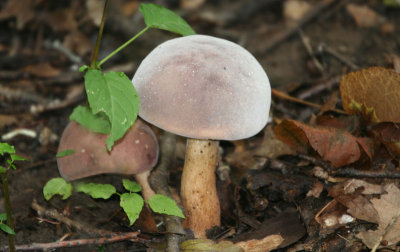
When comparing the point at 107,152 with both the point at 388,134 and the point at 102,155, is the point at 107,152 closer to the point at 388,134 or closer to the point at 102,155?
the point at 102,155

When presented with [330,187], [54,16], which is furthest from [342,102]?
[54,16]

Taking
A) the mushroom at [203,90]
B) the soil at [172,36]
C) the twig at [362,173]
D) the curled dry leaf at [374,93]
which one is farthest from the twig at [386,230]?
the mushroom at [203,90]

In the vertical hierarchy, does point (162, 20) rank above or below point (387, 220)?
above

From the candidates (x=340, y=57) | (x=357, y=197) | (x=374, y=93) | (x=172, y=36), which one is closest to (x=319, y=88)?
(x=340, y=57)

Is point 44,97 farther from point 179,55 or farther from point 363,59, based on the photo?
point 363,59

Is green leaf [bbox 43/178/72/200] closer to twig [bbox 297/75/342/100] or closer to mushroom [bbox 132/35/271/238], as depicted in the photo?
mushroom [bbox 132/35/271/238]

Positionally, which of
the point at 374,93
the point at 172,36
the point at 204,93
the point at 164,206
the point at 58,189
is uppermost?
the point at 204,93
